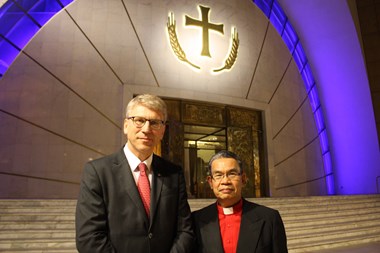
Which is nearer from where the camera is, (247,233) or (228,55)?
(247,233)

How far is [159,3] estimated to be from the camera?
1022cm

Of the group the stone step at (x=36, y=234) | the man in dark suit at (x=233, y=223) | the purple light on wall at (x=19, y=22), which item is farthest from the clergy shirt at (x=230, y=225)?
the purple light on wall at (x=19, y=22)

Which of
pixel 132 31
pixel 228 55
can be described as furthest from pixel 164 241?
pixel 228 55

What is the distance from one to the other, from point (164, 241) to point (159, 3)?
10.1 m

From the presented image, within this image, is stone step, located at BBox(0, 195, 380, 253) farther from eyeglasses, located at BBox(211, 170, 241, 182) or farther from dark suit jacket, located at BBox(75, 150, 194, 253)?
eyeglasses, located at BBox(211, 170, 241, 182)

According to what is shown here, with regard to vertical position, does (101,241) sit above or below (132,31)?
below

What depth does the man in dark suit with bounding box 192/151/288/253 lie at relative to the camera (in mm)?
1620

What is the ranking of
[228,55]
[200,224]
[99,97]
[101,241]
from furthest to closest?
[228,55], [99,97], [200,224], [101,241]

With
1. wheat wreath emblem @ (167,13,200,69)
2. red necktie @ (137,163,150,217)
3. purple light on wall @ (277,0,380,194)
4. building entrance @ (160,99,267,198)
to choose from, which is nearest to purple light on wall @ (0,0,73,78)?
wheat wreath emblem @ (167,13,200,69)

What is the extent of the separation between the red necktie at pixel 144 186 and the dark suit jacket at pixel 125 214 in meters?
0.03

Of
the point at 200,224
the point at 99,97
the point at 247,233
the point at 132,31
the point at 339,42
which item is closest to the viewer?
the point at 247,233

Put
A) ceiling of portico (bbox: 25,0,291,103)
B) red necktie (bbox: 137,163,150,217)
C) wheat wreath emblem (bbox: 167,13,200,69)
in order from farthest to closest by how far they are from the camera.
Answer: wheat wreath emblem (bbox: 167,13,200,69) < ceiling of portico (bbox: 25,0,291,103) < red necktie (bbox: 137,163,150,217)

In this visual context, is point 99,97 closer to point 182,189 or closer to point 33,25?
point 33,25

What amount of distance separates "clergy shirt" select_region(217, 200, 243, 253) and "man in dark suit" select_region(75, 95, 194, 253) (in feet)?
0.74
